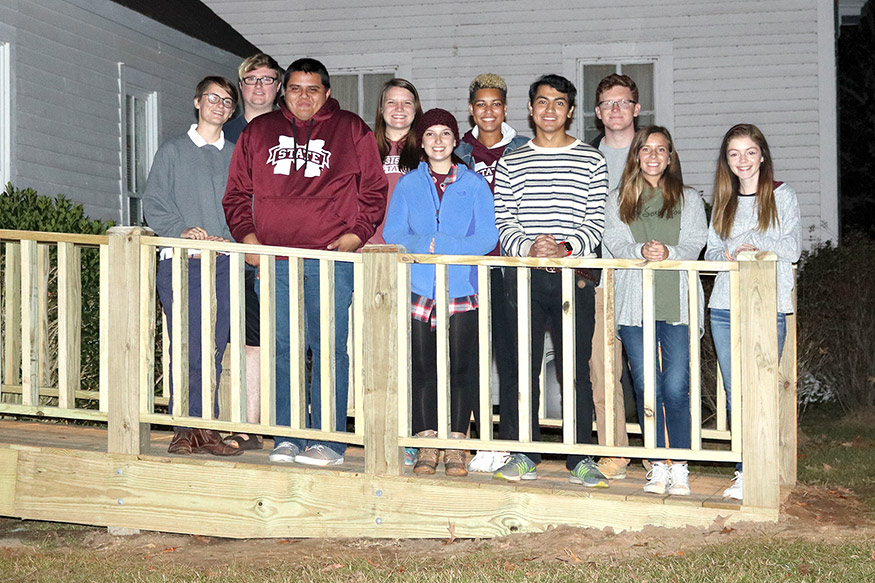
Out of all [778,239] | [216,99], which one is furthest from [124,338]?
[778,239]

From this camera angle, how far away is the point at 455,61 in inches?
498

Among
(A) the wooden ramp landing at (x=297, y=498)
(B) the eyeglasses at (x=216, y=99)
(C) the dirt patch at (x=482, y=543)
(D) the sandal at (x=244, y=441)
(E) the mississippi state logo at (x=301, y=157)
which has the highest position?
(B) the eyeglasses at (x=216, y=99)

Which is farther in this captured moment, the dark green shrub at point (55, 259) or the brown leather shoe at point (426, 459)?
the dark green shrub at point (55, 259)

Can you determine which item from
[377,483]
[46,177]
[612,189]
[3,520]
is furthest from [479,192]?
[46,177]

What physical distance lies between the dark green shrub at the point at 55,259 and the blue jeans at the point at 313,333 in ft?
7.45

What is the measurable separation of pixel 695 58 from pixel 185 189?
8.11m

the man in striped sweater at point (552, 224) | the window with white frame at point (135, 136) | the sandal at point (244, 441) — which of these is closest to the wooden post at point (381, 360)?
the man in striped sweater at point (552, 224)

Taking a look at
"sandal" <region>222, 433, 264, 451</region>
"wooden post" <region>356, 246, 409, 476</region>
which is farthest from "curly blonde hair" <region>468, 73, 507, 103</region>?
"sandal" <region>222, 433, 264, 451</region>

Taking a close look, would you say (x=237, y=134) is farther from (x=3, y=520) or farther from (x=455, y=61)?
(x=455, y=61)

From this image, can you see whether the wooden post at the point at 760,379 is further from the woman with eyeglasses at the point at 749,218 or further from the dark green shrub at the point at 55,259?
the dark green shrub at the point at 55,259

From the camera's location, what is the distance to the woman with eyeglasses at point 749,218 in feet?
16.8

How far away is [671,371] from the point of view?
5.18 metres

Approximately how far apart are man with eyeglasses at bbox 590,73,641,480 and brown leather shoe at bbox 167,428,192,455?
2186 mm

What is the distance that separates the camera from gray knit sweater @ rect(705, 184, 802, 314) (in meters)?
5.13
